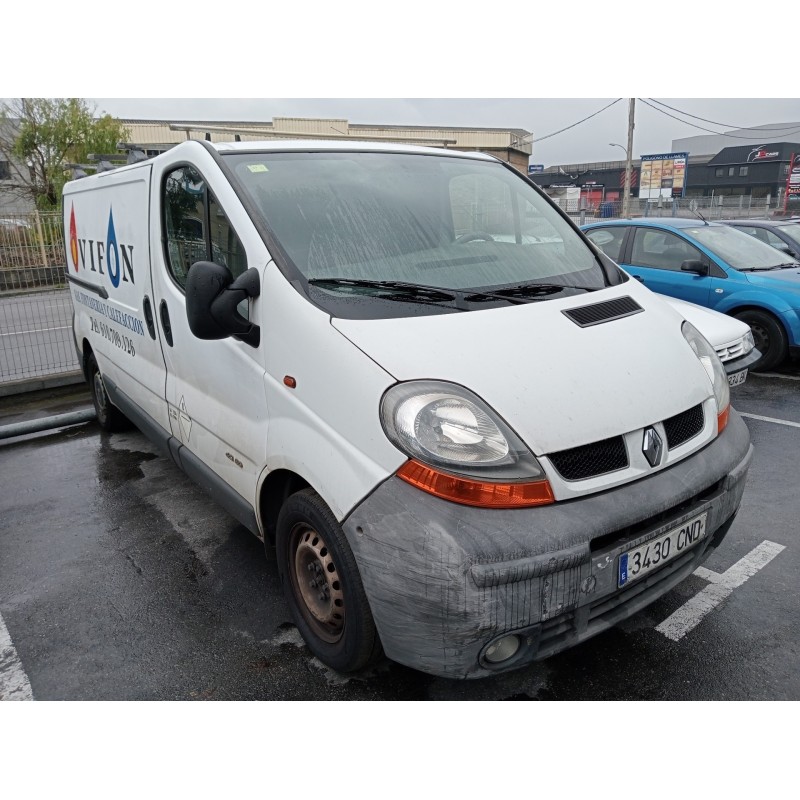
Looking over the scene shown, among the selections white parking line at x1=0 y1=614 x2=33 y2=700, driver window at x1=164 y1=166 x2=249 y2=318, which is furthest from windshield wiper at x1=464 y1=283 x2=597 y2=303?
white parking line at x1=0 y1=614 x2=33 y2=700

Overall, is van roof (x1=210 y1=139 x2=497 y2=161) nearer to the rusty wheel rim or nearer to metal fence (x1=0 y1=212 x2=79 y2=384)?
the rusty wheel rim

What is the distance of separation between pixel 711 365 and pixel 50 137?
95.2ft

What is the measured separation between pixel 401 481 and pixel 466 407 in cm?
31

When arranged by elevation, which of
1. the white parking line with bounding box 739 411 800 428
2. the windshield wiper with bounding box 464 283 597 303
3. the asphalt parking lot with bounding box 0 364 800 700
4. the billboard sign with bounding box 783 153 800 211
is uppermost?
the billboard sign with bounding box 783 153 800 211

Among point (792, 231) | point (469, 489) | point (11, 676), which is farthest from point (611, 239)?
point (11, 676)

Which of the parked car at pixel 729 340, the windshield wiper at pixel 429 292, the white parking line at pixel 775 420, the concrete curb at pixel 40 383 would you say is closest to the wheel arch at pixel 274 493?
the windshield wiper at pixel 429 292

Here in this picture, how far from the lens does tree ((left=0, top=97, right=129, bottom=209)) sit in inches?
994

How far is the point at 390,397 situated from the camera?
2.06 m

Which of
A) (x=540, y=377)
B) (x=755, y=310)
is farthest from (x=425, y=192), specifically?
(x=755, y=310)

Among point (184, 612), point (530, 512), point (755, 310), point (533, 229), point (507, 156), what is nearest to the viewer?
point (530, 512)

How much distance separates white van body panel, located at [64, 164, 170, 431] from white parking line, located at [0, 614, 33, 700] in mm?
1317

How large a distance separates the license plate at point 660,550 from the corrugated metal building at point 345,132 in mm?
26542

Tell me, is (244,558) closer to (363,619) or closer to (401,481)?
(363,619)

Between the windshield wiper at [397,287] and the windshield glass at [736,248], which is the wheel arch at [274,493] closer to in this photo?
the windshield wiper at [397,287]
